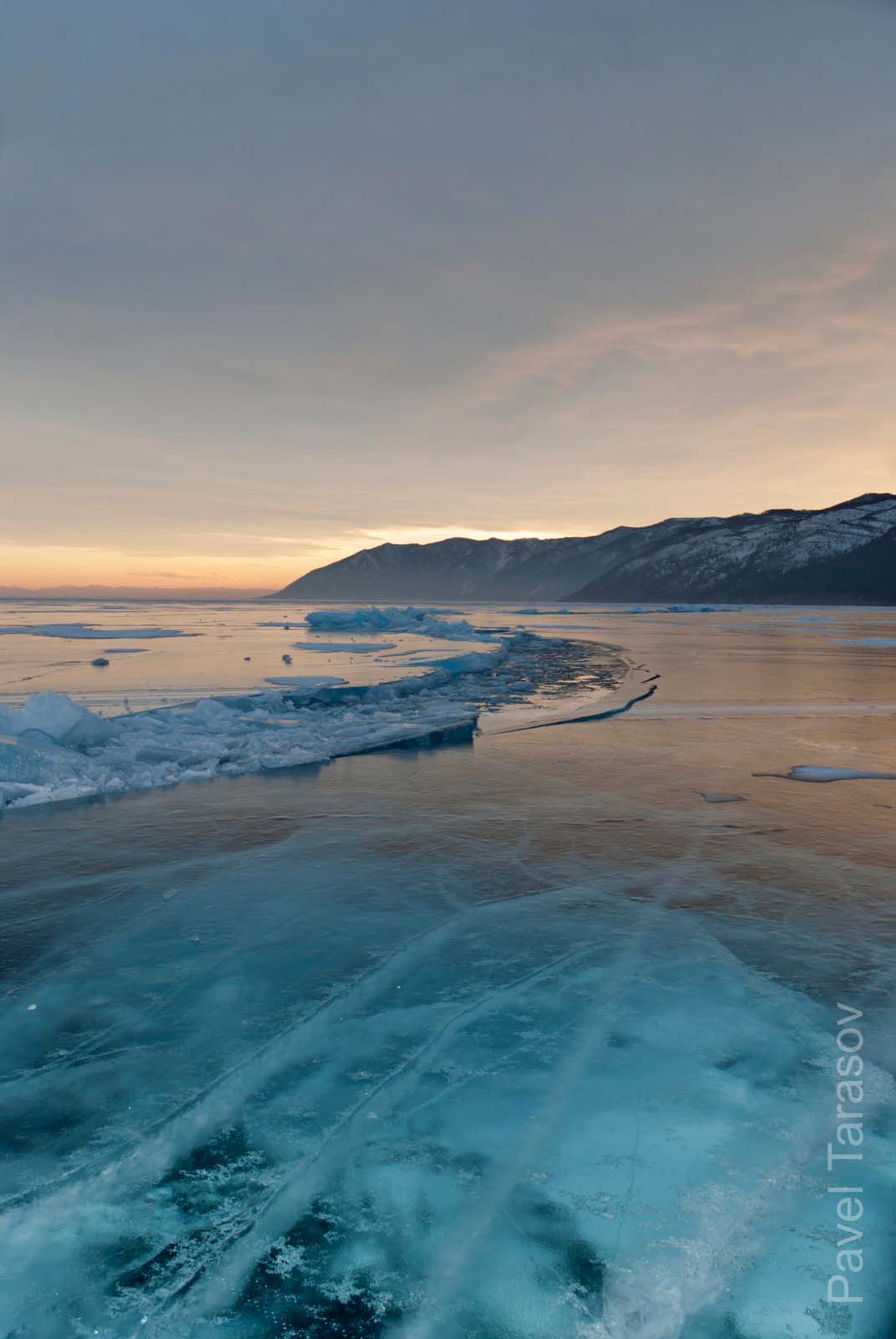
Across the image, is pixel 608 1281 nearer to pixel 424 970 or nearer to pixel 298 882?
pixel 424 970

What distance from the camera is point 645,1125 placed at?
10.2 feet

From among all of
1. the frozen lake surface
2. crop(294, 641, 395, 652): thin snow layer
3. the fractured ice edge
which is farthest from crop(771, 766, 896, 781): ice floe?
crop(294, 641, 395, 652): thin snow layer

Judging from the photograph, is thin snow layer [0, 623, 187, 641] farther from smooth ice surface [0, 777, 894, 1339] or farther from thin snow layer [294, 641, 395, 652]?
smooth ice surface [0, 777, 894, 1339]

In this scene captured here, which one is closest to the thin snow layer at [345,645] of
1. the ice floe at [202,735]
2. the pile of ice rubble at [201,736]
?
the ice floe at [202,735]

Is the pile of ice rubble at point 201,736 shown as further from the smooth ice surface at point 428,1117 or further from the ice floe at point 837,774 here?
the ice floe at point 837,774

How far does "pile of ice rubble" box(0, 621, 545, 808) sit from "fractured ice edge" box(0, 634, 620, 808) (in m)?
0.01

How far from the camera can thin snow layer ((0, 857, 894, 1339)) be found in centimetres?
234

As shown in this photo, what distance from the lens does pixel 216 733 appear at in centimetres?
1132

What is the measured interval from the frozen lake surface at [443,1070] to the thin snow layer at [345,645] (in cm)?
2183

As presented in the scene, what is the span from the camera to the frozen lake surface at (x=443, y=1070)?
7.85 feet

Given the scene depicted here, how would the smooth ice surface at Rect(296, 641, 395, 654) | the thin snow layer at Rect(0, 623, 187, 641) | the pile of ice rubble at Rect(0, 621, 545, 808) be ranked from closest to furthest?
the pile of ice rubble at Rect(0, 621, 545, 808)
the smooth ice surface at Rect(296, 641, 395, 654)
the thin snow layer at Rect(0, 623, 187, 641)

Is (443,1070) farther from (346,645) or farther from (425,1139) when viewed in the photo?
(346,645)

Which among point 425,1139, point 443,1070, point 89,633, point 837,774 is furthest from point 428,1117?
→ point 89,633

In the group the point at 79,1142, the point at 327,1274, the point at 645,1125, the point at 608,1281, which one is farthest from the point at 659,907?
the point at 79,1142
